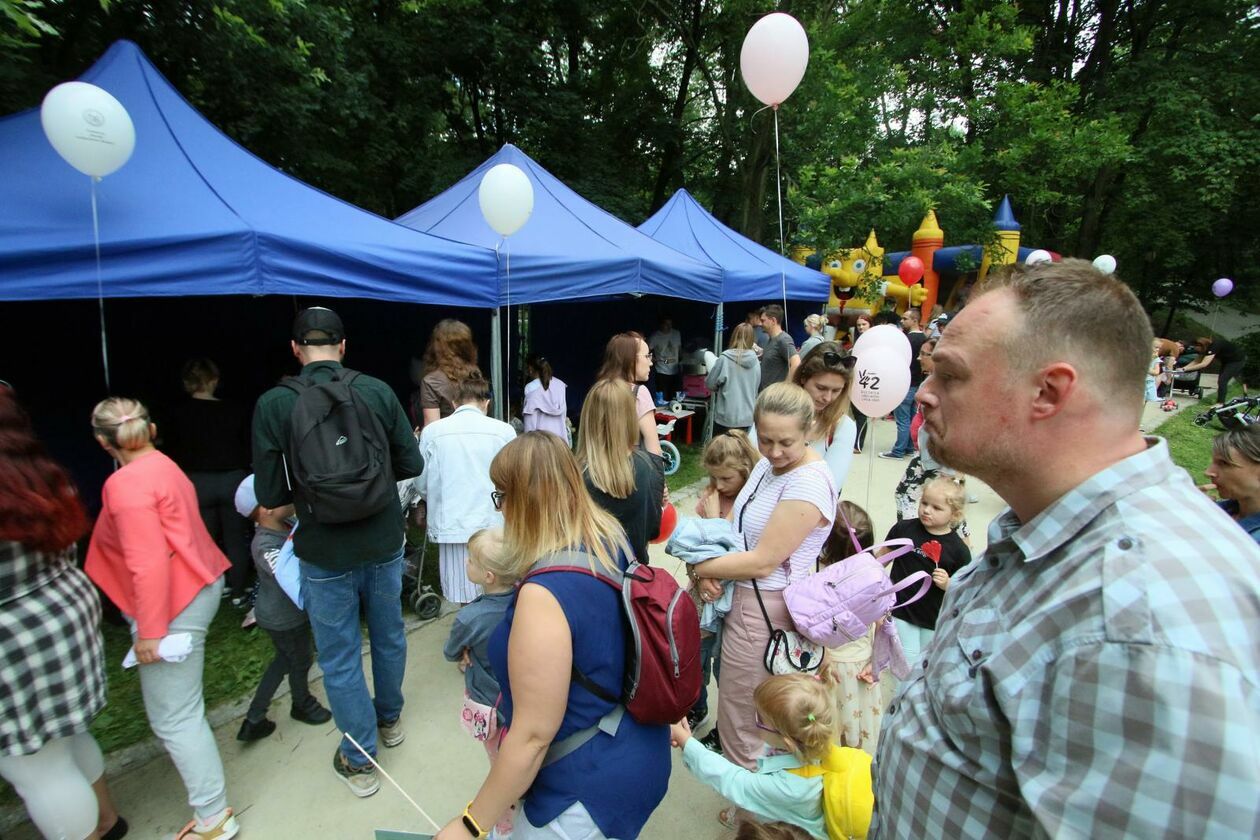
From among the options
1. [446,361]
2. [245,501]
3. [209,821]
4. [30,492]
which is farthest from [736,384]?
[30,492]

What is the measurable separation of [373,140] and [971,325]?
12775mm

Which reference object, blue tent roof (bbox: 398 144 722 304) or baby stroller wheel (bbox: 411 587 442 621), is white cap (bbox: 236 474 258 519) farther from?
blue tent roof (bbox: 398 144 722 304)

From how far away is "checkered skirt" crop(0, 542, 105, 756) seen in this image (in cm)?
163

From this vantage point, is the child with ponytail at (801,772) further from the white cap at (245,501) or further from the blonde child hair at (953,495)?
the white cap at (245,501)

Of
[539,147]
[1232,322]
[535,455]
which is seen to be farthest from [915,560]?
[1232,322]

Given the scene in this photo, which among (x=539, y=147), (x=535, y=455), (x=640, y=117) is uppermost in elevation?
(x=640, y=117)

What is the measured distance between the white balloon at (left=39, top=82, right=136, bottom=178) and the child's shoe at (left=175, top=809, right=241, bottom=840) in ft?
9.50

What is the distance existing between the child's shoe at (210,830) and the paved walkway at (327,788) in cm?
8

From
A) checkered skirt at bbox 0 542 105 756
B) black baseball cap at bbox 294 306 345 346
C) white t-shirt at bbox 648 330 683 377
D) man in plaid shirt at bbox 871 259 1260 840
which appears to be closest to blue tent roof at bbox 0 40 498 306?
black baseball cap at bbox 294 306 345 346

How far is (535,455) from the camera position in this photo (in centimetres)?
146

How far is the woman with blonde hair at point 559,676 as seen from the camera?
1.22 m

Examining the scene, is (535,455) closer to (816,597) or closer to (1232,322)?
(816,597)

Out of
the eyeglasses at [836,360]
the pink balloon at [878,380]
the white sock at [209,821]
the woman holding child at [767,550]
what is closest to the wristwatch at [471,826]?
the woman holding child at [767,550]

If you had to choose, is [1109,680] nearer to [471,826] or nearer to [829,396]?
[471,826]
